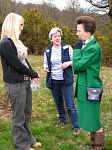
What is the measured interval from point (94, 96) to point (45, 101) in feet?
12.9

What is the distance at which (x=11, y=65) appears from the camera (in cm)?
475

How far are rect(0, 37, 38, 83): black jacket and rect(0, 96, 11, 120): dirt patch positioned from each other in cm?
237

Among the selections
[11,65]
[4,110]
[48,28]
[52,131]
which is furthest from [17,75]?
[48,28]

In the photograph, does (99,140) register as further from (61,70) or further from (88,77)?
(61,70)

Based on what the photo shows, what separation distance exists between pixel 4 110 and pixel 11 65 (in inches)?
119

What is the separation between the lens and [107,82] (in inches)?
474

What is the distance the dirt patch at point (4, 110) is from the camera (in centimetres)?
716

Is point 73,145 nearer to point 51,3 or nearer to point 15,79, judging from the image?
point 15,79

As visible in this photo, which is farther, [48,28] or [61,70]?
[48,28]

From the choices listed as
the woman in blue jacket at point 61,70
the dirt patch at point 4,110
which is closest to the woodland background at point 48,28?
the dirt patch at point 4,110

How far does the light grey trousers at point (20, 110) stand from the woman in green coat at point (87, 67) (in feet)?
2.52

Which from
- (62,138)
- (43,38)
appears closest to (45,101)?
(62,138)

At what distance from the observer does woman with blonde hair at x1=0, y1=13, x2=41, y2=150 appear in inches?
185

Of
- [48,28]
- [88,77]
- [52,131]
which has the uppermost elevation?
[48,28]
